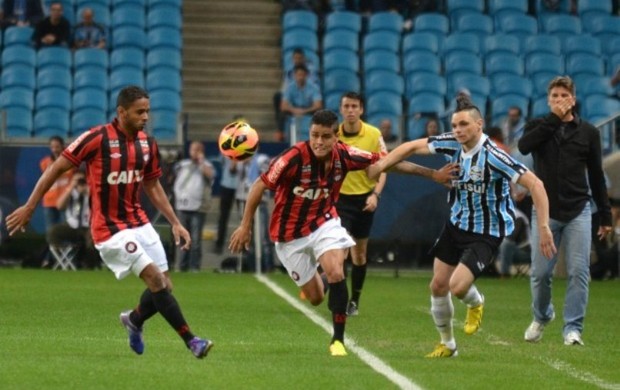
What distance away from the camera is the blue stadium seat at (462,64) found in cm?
2758

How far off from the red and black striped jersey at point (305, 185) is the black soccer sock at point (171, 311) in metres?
1.37

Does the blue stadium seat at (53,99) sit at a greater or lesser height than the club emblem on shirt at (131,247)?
greater

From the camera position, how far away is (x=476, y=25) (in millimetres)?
28625

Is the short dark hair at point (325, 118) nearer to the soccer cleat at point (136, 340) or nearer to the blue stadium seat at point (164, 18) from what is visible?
the soccer cleat at point (136, 340)

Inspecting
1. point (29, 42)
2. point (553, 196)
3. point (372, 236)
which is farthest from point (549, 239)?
point (29, 42)

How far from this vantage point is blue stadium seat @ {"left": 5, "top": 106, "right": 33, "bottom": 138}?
Answer: 25.6 meters

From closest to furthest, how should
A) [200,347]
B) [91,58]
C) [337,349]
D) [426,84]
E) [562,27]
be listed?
[200,347] < [337,349] < [91,58] < [426,84] < [562,27]

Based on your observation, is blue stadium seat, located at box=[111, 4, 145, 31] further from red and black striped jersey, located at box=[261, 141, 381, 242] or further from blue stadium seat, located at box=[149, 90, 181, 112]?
red and black striped jersey, located at box=[261, 141, 381, 242]

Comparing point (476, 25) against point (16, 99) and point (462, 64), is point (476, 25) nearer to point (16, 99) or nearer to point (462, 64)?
point (462, 64)

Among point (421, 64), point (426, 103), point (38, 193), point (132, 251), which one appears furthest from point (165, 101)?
point (132, 251)

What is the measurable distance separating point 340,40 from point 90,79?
177 inches

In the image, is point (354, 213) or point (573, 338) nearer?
point (573, 338)

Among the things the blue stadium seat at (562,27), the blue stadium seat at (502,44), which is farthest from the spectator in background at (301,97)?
the blue stadium seat at (562,27)

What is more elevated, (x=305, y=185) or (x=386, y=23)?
(x=386, y=23)
